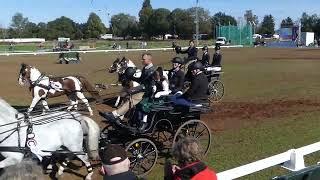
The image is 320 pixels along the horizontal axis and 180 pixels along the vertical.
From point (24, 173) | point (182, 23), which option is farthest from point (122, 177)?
point (182, 23)

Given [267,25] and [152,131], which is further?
[267,25]

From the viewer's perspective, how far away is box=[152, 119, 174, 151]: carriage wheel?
1011cm

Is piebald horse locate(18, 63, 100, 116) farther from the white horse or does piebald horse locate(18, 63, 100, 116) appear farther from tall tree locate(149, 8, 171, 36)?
tall tree locate(149, 8, 171, 36)

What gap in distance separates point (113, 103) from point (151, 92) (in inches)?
289

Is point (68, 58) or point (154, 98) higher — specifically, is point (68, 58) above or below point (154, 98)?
below

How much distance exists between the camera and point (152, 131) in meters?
9.72

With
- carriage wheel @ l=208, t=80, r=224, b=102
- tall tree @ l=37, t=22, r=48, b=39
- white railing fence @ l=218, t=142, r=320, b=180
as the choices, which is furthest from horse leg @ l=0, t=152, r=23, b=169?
tall tree @ l=37, t=22, r=48, b=39

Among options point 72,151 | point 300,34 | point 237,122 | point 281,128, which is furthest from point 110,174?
point 300,34

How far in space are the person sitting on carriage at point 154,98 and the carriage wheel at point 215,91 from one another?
6.86 meters

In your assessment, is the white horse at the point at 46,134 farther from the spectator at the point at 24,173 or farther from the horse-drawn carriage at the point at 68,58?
the horse-drawn carriage at the point at 68,58

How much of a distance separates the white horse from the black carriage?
54cm

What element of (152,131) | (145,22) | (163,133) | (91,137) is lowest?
(163,133)

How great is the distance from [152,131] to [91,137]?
1393mm

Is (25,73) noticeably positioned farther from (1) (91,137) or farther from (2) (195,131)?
(1) (91,137)
